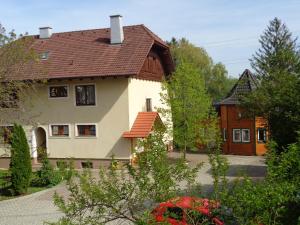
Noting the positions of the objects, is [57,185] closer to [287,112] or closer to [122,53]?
[122,53]

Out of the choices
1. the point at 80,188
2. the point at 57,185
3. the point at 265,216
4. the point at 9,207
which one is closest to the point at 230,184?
the point at 265,216

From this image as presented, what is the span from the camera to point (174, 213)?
629 centimetres

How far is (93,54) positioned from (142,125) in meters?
5.30

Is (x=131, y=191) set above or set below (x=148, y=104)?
below

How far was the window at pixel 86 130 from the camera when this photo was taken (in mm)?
27047

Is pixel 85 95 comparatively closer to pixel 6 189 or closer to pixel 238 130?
pixel 6 189

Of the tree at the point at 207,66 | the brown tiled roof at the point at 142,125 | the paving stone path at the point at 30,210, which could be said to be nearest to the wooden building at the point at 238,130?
the brown tiled roof at the point at 142,125

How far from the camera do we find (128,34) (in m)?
28.5

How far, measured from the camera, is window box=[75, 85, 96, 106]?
88.3 feet

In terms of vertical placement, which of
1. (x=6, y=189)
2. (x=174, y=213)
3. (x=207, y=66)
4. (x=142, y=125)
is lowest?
(x=6, y=189)

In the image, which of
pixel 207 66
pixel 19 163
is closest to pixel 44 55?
pixel 19 163

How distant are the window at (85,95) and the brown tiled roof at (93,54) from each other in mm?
1104

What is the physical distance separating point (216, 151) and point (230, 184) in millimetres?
527

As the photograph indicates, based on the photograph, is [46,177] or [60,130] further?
[60,130]
